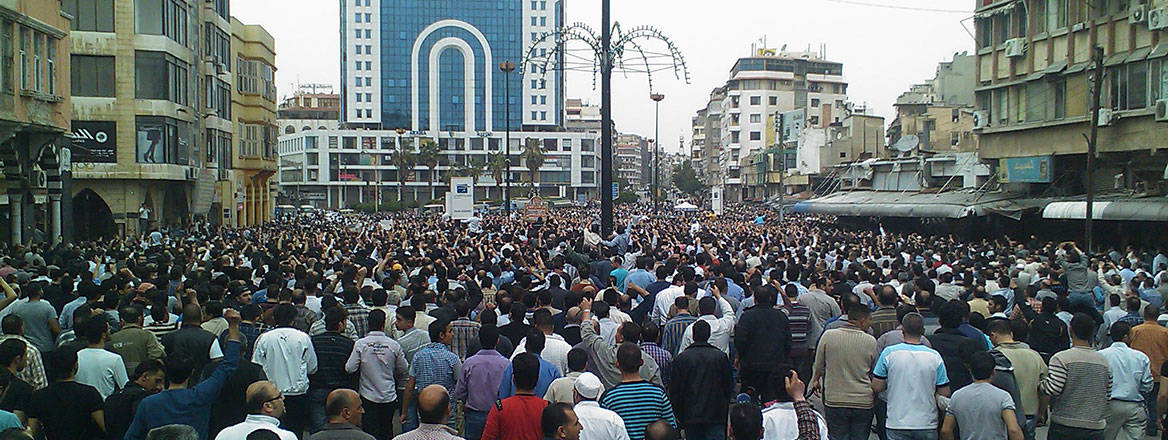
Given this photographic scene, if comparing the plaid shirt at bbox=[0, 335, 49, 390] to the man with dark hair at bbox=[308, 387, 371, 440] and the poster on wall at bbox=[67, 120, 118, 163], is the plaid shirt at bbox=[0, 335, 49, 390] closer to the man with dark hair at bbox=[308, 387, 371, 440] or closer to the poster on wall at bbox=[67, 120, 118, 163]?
the man with dark hair at bbox=[308, 387, 371, 440]

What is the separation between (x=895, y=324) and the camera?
918cm

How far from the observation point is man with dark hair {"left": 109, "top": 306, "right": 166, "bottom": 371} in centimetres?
758

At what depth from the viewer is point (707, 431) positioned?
23.4 ft


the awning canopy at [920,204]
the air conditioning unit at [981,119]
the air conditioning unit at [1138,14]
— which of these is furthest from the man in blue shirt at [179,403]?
the air conditioning unit at [981,119]

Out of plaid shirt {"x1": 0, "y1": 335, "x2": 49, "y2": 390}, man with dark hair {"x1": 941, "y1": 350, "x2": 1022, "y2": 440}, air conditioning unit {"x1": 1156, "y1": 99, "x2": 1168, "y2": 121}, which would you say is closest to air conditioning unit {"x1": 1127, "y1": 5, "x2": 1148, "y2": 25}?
air conditioning unit {"x1": 1156, "y1": 99, "x2": 1168, "y2": 121}

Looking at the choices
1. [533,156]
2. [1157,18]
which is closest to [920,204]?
[1157,18]

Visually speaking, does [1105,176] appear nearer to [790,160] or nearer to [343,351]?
[343,351]

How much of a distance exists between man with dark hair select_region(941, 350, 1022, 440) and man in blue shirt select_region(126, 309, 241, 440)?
16.3ft

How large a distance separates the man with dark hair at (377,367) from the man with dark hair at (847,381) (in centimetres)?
329

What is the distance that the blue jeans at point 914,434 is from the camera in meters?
6.80

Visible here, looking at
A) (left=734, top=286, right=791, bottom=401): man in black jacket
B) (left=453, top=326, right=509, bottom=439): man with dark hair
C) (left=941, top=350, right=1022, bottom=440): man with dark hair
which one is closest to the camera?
(left=941, top=350, right=1022, bottom=440): man with dark hair

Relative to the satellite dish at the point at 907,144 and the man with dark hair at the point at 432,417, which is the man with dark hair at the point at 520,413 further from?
the satellite dish at the point at 907,144

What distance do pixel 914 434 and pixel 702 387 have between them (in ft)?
5.03

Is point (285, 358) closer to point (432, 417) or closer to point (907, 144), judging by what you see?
point (432, 417)
